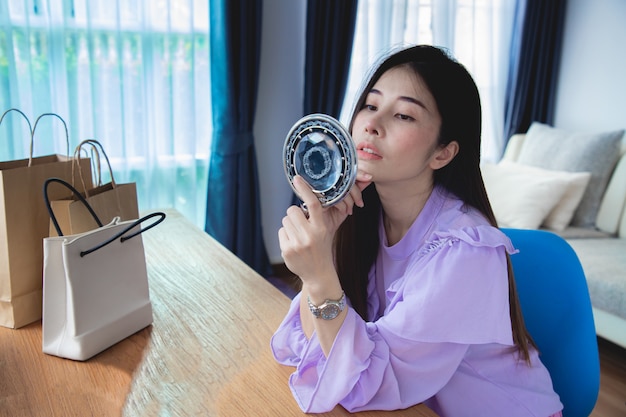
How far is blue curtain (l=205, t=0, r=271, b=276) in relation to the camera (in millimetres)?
2984

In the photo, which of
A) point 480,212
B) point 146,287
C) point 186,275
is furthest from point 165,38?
point 480,212

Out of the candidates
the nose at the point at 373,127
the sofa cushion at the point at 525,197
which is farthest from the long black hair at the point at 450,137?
the sofa cushion at the point at 525,197

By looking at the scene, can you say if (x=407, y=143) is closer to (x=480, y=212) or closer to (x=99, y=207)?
(x=480, y=212)

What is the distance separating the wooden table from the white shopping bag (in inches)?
1.3

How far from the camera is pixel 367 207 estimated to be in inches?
48.6

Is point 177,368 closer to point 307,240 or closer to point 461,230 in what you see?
point 307,240

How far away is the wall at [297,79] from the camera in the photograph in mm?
3283

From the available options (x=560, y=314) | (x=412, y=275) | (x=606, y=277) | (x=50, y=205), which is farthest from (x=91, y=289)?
(x=606, y=277)

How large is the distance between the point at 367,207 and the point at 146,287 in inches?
20.2

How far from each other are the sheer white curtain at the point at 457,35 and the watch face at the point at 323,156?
2648 mm

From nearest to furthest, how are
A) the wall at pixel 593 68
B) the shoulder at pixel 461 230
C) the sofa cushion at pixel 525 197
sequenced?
the shoulder at pixel 461 230 < the sofa cushion at pixel 525 197 < the wall at pixel 593 68

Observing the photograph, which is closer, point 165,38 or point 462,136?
point 462,136

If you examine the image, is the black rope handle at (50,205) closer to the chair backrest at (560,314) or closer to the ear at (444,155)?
the ear at (444,155)

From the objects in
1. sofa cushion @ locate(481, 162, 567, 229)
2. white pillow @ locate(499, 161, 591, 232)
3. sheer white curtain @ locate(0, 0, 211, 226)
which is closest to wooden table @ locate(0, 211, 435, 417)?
sheer white curtain @ locate(0, 0, 211, 226)
